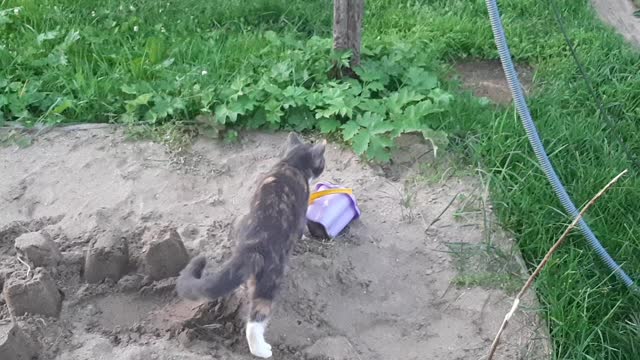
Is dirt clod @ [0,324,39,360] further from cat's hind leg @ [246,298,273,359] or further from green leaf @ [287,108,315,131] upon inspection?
green leaf @ [287,108,315,131]

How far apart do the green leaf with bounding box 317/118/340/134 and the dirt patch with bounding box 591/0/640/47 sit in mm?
2727

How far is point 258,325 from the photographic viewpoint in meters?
3.54

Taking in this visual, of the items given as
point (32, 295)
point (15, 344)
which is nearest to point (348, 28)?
point (32, 295)

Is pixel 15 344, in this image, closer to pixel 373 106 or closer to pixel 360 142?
pixel 360 142

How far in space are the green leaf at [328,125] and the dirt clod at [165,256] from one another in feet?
4.79

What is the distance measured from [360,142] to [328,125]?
12.6 inches

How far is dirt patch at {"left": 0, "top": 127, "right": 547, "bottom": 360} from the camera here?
3730mm

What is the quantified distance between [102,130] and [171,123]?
44 centimetres

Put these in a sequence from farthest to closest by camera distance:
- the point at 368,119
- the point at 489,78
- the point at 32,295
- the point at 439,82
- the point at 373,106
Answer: the point at 489,78 → the point at 439,82 → the point at 373,106 → the point at 368,119 → the point at 32,295

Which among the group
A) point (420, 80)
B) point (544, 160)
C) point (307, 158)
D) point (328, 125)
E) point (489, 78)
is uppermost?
point (544, 160)

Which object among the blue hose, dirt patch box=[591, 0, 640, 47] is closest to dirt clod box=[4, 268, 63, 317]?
the blue hose

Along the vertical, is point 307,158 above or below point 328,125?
above

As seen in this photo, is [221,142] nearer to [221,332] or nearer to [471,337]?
[221,332]

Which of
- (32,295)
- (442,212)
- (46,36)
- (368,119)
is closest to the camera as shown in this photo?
(32,295)
